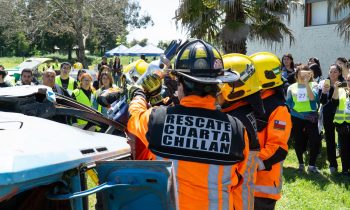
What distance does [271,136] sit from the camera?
3227 mm

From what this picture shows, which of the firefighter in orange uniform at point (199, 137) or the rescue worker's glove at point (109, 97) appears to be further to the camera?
the rescue worker's glove at point (109, 97)

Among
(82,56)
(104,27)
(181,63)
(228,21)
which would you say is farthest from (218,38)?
(104,27)

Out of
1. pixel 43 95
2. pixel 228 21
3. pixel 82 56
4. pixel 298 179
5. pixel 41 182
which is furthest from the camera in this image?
pixel 82 56

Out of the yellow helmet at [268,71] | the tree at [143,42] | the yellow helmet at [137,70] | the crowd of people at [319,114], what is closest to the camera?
the yellow helmet at [268,71]

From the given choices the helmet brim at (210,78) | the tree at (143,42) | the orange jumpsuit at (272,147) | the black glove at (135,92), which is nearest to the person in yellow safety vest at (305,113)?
the orange jumpsuit at (272,147)

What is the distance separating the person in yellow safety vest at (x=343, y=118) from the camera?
6848 millimetres

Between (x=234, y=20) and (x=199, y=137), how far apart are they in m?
9.40

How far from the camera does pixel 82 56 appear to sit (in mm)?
30984

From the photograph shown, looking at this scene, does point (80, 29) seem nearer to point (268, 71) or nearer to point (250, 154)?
point (268, 71)

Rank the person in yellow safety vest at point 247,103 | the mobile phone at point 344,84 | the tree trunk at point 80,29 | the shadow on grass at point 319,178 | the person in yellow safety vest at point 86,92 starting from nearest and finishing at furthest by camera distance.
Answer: the person in yellow safety vest at point 247,103 < the shadow on grass at point 319,178 < the mobile phone at point 344,84 < the person in yellow safety vest at point 86,92 < the tree trunk at point 80,29

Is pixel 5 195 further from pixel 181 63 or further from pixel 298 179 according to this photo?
pixel 298 179

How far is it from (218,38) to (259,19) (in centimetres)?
116

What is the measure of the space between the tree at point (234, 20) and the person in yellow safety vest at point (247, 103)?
805cm

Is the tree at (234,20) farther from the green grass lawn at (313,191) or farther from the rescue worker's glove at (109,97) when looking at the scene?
the rescue worker's glove at (109,97)
